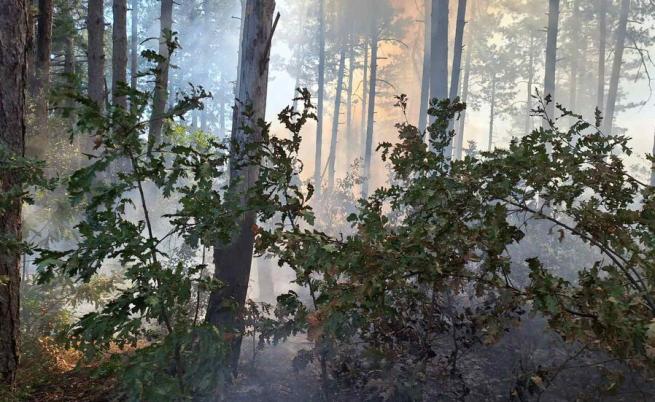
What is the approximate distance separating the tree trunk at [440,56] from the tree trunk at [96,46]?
1122cm

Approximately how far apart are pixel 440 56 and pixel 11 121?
15.9 m

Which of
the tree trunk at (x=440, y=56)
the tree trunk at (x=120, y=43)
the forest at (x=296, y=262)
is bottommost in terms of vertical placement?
the forest at (x=296, y=262)

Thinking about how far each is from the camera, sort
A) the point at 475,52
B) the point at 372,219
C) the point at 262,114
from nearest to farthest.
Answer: the point at 372,219 < the point at 262,114 < the point at 475,52

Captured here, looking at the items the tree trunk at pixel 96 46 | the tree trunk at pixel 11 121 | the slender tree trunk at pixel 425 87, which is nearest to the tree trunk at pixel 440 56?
the slender tree trunk at pixel 425 87

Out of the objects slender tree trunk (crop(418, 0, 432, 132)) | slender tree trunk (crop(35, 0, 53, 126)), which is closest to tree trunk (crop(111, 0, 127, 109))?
slender tree trunk (crop(35, 0, 53, 126))

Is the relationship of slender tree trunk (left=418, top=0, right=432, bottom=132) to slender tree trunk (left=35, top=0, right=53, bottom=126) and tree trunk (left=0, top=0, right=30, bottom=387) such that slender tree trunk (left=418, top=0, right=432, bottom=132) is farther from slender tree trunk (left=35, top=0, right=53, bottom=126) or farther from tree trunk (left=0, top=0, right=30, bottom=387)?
tree trunk (left=0, top=0, right=30, bottom=387)

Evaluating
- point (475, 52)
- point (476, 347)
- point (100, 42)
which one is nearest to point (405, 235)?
point (476, 347)

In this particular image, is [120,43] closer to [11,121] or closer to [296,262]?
[11,121]

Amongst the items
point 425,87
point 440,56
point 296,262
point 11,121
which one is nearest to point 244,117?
point 11,121

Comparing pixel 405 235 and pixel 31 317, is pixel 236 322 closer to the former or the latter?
pixel 405 235

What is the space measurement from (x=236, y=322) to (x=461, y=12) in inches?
703

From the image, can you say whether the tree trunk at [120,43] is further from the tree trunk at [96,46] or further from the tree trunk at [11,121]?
the tree trunk at [11,121]

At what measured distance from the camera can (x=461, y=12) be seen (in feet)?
63.2

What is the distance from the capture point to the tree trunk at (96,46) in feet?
35.8
